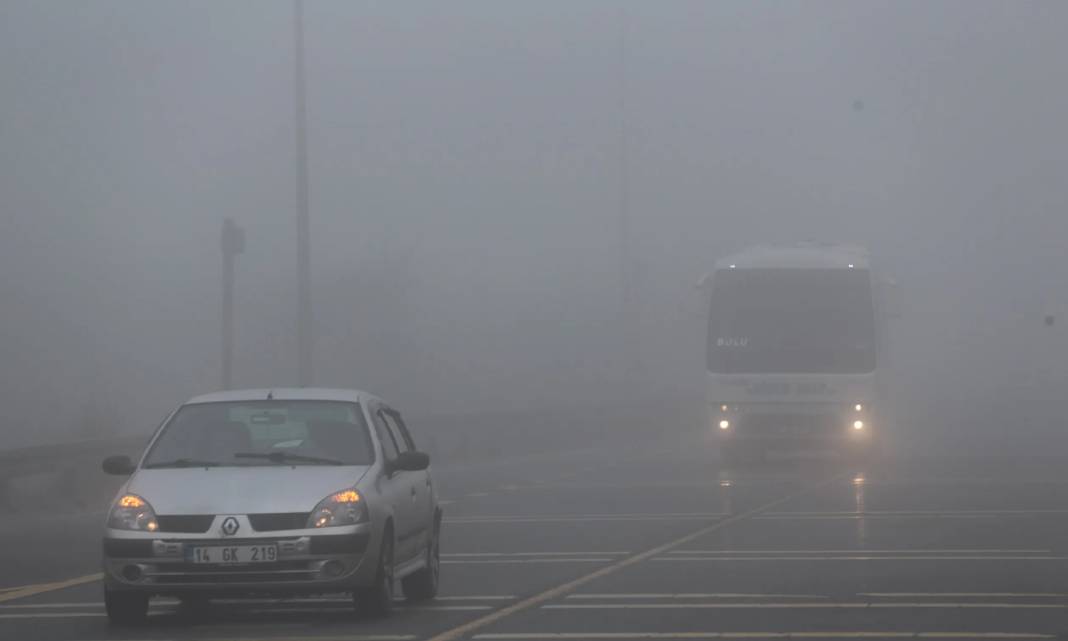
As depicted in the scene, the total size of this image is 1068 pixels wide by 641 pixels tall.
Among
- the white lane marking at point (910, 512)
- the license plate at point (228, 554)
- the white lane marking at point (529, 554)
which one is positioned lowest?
the white lane marking at point (910, 512)

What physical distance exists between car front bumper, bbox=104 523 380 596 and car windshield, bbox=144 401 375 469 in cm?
85

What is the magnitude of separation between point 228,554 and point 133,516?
2.22 ft

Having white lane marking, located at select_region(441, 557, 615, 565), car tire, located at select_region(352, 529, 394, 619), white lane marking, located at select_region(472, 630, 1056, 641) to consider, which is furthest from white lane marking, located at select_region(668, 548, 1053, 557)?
white lane marking, located at select_region(472, 630, 1056, 641)

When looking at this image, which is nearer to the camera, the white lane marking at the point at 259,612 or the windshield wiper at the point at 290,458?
the windshield wiper at the point at 290,458

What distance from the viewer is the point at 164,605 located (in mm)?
13539

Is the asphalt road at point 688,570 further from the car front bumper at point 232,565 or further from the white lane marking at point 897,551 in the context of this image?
the car front bumper at point 232,565

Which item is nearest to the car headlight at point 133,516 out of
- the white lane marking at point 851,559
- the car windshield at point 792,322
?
the white lane marking at point 851,559

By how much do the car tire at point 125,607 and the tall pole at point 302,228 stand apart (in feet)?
67.3

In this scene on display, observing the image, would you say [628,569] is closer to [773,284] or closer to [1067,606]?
[1067,606]

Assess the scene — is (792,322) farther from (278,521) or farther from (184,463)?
(278,521)

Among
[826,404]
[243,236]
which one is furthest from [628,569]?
[826,404]

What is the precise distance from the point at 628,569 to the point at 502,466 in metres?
20.9

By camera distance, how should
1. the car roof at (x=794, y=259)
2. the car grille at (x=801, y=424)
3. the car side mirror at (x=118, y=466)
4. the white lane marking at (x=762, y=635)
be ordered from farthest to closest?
1. the car roof at (x=794, y=259)
2. the car grille at (x=801, y=424)
3. the car side mirror at (x=118, y=466)
4. the white lane marking at (x=762, y=635)

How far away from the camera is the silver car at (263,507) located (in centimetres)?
1153
